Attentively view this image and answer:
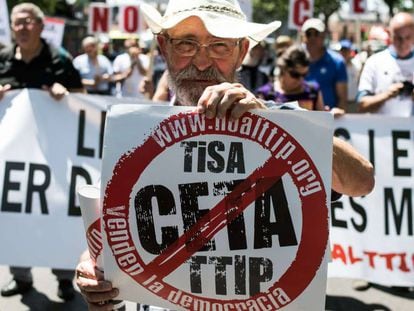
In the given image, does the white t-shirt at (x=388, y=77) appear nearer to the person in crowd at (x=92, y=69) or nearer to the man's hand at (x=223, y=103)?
the man's hand at (x=223, y=103)

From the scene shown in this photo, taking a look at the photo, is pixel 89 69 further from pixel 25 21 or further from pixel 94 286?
pixel 94 286

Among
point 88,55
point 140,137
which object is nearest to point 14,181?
point 140,137

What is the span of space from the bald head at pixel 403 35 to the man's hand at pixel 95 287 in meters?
3.95

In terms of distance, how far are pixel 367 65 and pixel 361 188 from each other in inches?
137

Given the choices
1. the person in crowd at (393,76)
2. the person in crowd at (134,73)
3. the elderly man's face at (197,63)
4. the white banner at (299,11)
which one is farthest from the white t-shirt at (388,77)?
the person in crowd at (134,73)

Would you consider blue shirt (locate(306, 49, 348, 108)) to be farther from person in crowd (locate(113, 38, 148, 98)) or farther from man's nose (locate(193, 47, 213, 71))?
person in crowd (locate(113, 38, 148, 98))

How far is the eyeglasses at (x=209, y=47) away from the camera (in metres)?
1.58

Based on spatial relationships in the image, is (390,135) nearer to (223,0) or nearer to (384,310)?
(384,310)

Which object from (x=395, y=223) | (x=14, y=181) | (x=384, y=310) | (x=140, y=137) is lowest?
(x=384, y=310)

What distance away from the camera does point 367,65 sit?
480 centimetres

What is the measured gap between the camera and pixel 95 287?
4.32 ft

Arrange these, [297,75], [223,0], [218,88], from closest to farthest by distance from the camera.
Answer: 1. [218,88]
2. [223,0]
3. [297,75]

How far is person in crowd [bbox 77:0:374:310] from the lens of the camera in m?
1.49

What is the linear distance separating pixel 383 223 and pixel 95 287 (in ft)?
10.4
